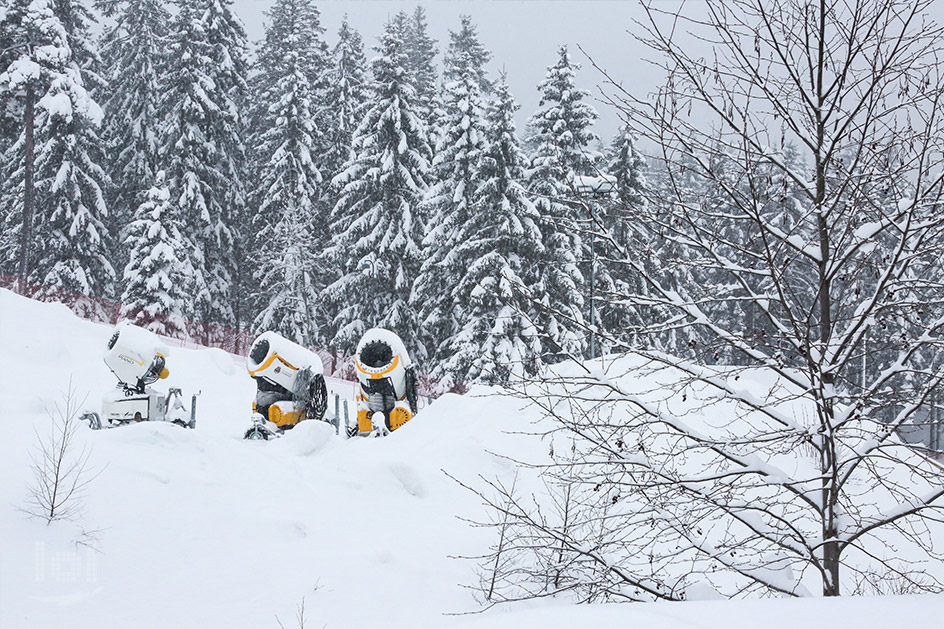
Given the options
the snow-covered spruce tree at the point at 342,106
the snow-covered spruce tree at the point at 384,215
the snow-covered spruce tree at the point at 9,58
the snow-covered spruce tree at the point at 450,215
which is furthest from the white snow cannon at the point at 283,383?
the snow-covered spruce tree at the point at 342,106

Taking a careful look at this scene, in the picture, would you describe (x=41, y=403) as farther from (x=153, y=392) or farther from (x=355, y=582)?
(x=355, y=582)

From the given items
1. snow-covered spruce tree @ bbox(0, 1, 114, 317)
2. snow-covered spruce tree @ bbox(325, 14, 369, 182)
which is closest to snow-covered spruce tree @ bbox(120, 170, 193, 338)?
snow-covered spruce tree @ bbox(0, 1, 114, 317)

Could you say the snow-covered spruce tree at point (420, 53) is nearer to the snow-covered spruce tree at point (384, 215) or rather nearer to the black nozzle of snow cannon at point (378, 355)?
the snow-covered spruce tree at point (384, 215)

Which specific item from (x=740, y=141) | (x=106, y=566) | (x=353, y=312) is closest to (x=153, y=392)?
(x=106, y=566)

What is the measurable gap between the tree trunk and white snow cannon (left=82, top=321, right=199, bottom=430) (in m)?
16.2

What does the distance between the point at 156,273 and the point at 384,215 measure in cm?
839

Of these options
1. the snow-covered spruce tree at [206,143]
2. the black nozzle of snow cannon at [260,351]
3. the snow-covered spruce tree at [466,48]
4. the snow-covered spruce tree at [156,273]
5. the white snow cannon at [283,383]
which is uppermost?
the snow-covered spruce tree at [466,48]

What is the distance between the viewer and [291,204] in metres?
30.0

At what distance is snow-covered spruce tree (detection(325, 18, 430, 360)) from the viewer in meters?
25.2

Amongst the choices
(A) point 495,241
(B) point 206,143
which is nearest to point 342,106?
(B) point 206,143

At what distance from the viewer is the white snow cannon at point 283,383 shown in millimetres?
12305

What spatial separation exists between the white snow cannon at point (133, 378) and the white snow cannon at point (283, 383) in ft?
5.02

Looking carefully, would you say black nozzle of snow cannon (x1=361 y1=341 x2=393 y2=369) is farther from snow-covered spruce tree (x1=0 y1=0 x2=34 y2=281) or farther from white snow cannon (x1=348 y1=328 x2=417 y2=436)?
snow-covered spruce tree (x1=0 y1=0 x2=34 y2=281)

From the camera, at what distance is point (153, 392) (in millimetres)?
11430
